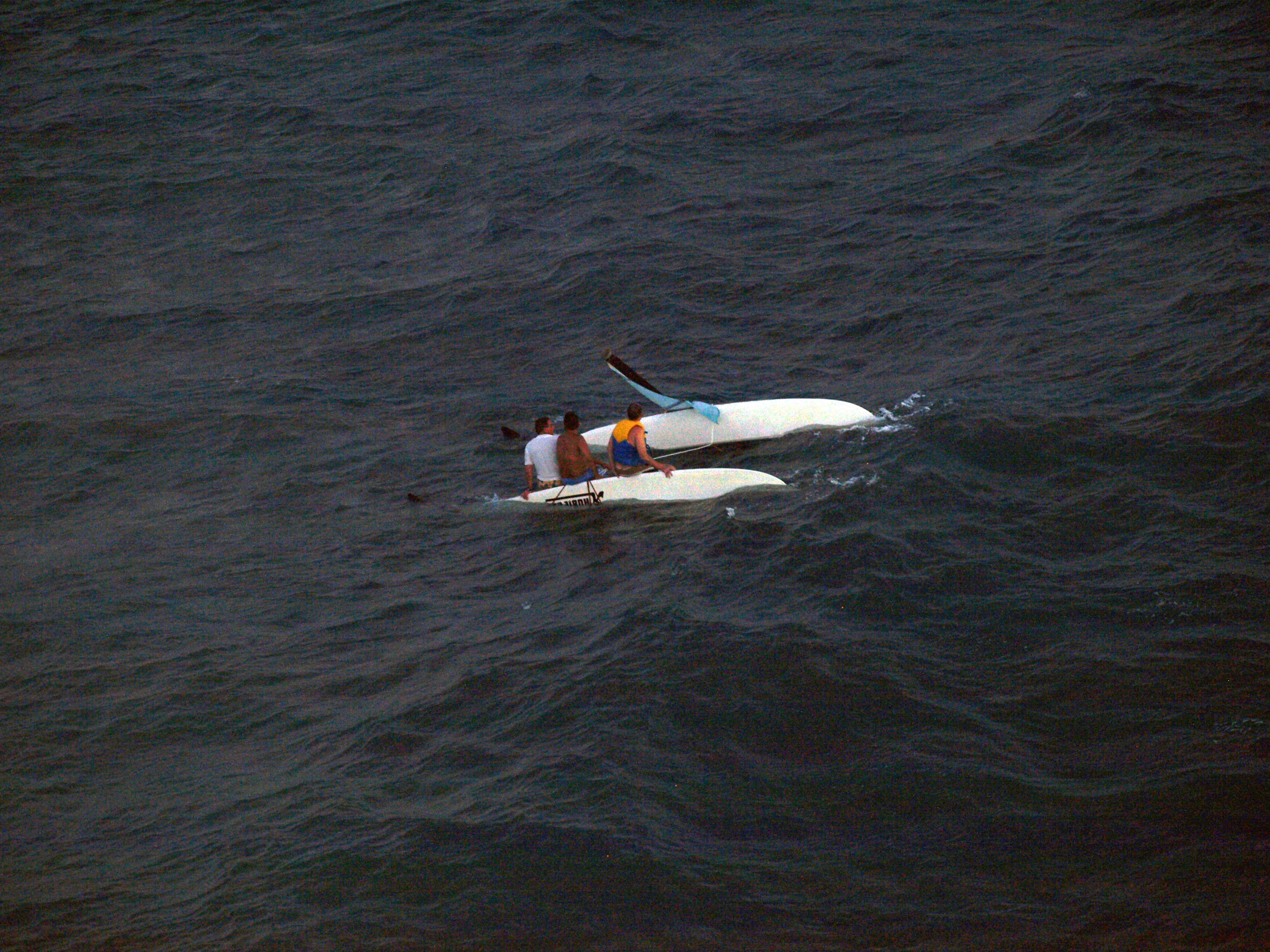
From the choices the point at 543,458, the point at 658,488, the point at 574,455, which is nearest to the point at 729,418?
the point at 658,488

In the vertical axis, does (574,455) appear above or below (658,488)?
above

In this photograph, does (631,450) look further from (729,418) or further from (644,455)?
(729,418)

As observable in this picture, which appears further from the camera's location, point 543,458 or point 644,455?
A: point 543,458

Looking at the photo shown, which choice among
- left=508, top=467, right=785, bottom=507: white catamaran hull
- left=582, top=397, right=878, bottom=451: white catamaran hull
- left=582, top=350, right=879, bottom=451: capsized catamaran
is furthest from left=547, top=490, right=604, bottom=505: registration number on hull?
left=582, top=397, right=878, bottom=451: white catamaran hull

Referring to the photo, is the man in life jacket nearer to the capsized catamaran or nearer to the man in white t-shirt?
the capsized catamaran

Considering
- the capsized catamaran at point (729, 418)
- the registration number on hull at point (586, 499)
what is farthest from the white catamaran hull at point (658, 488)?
the capsized catamaran at point (729, 418)

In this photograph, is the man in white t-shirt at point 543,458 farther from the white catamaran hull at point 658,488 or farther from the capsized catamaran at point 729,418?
the capsized catamaran at point 729,418


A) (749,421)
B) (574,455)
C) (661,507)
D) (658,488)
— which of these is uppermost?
(574,455)
